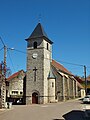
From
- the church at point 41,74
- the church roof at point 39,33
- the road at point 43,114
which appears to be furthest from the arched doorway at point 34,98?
the road at point 43,114

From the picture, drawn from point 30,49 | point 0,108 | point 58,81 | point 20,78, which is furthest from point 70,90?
point 0,108

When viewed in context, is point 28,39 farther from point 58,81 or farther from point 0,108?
point 0,108

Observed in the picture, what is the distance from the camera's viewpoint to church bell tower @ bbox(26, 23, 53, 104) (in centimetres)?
4238

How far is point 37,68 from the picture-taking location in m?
43.3

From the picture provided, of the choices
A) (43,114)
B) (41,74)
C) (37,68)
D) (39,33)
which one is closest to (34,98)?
(41,74)

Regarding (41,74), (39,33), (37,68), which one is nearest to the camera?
(41,74)

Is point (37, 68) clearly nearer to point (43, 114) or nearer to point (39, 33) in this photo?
point (39, 33)

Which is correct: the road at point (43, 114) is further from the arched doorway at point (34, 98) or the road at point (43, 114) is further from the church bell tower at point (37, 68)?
the arched doorway at point (34, 98)

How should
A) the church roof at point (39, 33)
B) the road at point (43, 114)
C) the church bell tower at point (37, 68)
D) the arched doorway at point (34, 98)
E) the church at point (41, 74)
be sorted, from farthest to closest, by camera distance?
the church roof at point (39, 33) → the arched doorway at point (34, 98) → the church at point (41, 74) → the church bell tower at point (37, 68) → the road at point (43, 114)

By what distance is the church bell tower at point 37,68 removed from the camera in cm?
4238

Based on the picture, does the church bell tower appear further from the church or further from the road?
the road

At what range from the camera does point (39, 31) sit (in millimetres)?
46438

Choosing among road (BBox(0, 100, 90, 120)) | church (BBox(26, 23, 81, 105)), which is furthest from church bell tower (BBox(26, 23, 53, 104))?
road (BBox(0, 100, 90, 120))

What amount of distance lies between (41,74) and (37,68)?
1.59 metres
